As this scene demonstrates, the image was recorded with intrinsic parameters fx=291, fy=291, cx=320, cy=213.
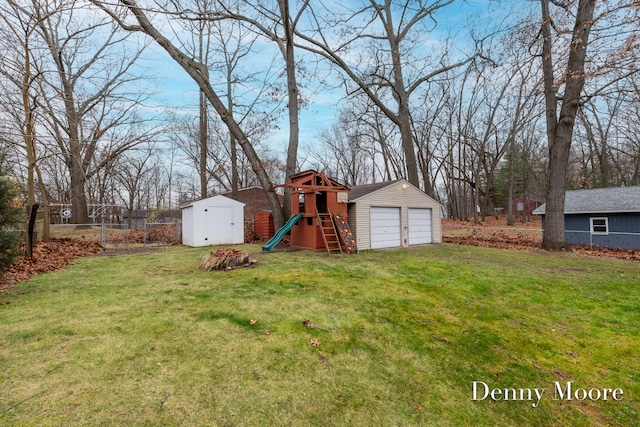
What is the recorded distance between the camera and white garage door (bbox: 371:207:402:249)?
1197 centimetres

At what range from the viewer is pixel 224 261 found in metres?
7.35

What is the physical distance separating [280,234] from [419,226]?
22.3 feet

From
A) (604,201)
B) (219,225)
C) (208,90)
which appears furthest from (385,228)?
(604,201)

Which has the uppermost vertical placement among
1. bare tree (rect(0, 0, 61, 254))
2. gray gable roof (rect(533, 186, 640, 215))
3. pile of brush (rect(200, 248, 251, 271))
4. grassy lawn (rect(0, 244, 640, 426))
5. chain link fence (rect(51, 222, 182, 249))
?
bare tree (rect(0, 0, 61, 254))

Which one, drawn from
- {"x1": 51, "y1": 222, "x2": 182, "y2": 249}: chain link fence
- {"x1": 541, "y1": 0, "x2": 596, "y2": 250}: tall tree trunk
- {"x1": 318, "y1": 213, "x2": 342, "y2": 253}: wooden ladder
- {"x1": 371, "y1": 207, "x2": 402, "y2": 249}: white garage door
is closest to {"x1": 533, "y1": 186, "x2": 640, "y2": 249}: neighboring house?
{"x1": 541, "y1": 0, "x2": 596, "y2": 250}: tall tree trunk

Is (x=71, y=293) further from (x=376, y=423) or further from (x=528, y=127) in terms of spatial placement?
(x=528, y=127)

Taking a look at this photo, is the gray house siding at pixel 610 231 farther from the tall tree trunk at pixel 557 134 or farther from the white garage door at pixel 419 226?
the white garage door at pixel 419 226

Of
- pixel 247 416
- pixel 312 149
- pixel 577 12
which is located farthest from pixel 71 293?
pixel 312 149

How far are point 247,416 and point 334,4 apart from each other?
1584 cm

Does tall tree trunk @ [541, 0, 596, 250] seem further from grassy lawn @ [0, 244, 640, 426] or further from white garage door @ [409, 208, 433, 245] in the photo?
grassy lawn @ [0, 244, 640, 426]

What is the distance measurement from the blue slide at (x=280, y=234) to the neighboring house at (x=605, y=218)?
1157 centimetres

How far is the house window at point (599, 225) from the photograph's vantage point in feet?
46.2

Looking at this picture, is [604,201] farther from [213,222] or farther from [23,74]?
[23,74]

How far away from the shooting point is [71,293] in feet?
16.9
